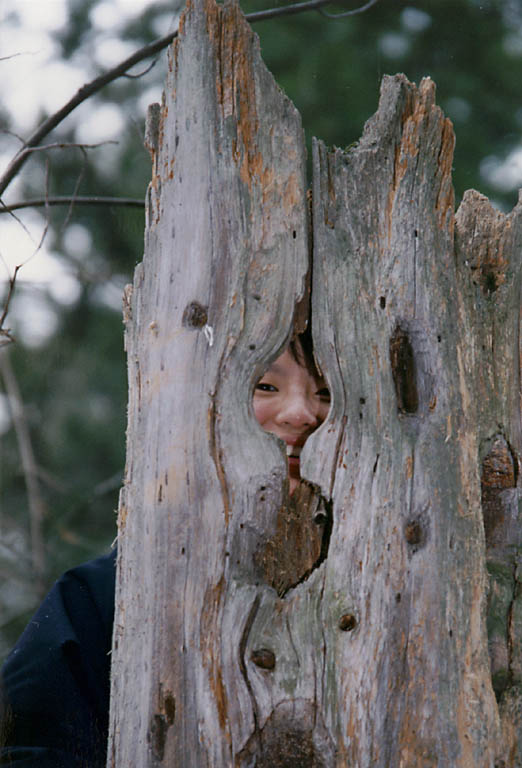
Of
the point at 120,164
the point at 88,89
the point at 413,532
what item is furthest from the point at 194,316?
the point at 120,164

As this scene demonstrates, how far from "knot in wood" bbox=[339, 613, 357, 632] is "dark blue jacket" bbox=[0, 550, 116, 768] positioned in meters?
0.85

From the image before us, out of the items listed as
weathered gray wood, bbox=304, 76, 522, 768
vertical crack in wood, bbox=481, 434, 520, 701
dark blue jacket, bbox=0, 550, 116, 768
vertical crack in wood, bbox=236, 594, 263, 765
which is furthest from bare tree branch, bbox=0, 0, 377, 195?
vertical crack in wood, bbox=481, 434, 520, 701

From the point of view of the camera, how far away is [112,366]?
13.8 ft

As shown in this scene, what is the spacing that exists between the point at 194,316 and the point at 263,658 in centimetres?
72

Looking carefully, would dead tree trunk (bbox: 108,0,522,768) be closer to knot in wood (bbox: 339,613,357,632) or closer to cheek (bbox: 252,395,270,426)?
knot in wood (bbox: 339,613,357,632)

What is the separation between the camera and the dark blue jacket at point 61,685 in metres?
2.12

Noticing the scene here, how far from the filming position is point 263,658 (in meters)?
1.56

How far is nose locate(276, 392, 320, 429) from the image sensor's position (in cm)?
195

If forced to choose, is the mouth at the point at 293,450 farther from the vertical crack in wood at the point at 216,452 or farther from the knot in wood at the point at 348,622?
the knot in wood at the point at 348,622

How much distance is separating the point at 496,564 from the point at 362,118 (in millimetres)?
2664

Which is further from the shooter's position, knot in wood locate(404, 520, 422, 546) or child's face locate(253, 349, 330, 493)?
child's face locate(253, 349, 330, 493)

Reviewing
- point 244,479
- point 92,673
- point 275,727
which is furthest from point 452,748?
point 92,673

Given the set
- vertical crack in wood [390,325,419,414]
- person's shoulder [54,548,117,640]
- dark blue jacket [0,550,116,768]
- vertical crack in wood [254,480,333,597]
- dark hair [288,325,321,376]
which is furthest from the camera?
person's shoulder [54,548,117,640]

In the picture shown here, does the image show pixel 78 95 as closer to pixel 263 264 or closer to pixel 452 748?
pixel 263 264
